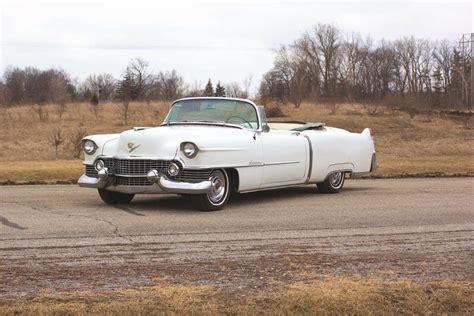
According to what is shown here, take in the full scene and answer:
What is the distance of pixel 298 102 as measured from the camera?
50.5 m

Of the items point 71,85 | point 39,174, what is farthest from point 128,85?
point 39,174

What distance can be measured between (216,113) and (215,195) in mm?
1646

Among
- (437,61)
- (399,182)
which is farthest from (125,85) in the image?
(399,182)

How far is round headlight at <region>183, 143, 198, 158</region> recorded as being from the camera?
830 cm

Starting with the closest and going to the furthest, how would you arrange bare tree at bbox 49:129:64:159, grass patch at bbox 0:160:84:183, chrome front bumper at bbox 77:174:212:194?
1. chrome front bumper at bbox 77:174:212:194
2. grass patch at bbox 0:160:84:183
3. bare tree at bbox 49:129:64:159

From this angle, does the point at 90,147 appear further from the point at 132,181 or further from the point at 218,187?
the point at 218,187

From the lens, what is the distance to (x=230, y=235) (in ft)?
22.9

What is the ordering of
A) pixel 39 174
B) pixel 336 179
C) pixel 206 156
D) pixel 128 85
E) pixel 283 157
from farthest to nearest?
pixel 128 85 → pixel 39 174 → pixel 336 179 → pixel 283 157 → pixel 206 156

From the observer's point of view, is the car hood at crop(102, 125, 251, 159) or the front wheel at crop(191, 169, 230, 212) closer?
the car hood at crop(102, 125, 251, 159)

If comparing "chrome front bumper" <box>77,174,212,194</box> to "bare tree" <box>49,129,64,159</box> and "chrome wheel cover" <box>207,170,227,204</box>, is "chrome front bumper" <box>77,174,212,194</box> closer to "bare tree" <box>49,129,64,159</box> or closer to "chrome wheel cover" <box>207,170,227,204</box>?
"chrome wheel cover" <box>207,170,227,204</box>

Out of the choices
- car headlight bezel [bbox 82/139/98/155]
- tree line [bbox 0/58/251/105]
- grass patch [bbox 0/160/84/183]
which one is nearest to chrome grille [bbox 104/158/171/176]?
car headlight bezel [bbox 82/139/98/155]

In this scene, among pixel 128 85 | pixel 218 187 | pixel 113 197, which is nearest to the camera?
pixel 218 187

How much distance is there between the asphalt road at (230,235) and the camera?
5.43 m

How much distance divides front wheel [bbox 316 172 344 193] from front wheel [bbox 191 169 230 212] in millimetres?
2753
